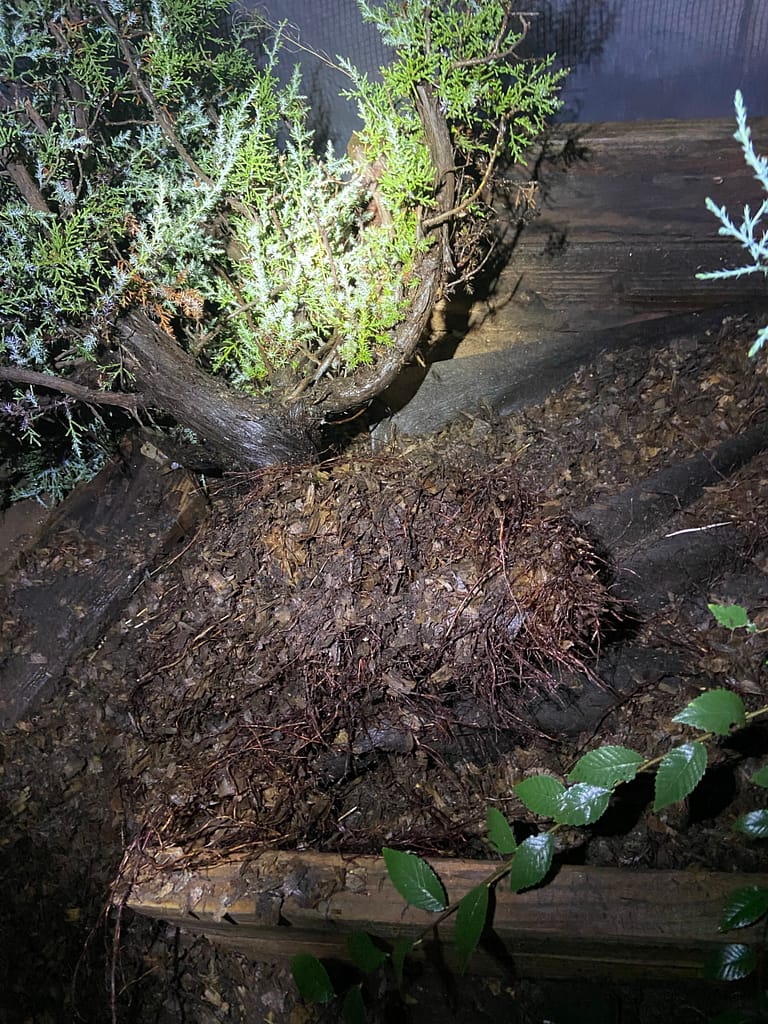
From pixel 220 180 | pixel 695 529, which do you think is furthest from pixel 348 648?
pixel 220 180

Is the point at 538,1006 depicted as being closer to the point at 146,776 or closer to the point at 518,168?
the point at 146,776

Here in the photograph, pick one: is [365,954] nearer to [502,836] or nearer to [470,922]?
[470,922]

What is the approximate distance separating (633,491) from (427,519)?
66 centimetres

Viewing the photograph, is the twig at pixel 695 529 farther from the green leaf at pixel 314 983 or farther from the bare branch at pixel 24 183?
the bare branch at pixel 24 183

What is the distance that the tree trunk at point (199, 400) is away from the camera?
7.09 ft

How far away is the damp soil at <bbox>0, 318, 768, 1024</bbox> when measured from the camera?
6.07 ft

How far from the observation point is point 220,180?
2076mm

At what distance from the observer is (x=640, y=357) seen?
2.46 metres

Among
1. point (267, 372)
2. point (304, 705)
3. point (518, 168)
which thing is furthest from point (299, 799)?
point (518, 168)

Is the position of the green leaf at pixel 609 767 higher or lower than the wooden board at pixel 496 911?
higher

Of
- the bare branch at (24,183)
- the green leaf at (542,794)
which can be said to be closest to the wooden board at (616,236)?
the bare branch at (24,183)

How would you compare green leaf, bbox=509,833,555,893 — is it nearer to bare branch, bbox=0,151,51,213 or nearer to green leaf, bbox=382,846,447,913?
green leaf, bbox=382,846,447,913

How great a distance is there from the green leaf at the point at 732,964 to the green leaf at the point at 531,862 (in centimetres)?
30

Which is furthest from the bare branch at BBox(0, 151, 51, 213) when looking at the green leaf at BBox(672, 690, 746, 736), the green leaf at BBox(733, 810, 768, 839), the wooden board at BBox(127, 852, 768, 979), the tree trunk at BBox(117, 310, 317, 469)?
the green leaf at BBox(733, 810, 768, 839)
